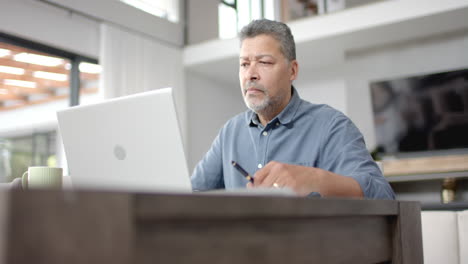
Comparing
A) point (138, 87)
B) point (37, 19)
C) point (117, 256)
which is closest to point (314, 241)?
point (117, 256)

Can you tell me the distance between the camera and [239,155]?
1667mm

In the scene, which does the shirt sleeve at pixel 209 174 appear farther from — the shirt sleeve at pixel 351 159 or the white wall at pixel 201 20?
the white wall at pixel 201 20

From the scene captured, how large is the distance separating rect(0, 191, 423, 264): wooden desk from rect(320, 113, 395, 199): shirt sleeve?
0.34 meters

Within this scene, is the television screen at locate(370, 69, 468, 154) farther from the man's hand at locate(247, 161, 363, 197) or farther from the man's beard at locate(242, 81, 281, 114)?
the man's hand at locate(247, 161, 363, 197)

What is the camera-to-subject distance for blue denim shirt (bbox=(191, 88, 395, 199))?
1.32 m

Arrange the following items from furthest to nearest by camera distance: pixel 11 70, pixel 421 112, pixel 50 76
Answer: pixel 50 76
pixel 421 112
pixel 11 70

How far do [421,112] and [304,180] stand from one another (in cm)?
400

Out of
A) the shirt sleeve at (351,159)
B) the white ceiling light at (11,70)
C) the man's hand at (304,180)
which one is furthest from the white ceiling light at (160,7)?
the man's hand at (304,180)

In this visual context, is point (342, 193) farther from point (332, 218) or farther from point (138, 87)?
point (138, 87)

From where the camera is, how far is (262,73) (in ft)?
5.42

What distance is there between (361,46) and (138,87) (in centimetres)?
245

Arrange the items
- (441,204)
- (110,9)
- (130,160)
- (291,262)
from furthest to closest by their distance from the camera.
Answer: (110,9)
(441,204)
(130,160)
(291,262)

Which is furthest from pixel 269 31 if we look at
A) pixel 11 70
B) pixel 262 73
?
pixel 11 70

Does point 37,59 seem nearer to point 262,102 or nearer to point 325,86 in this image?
point 325,86
